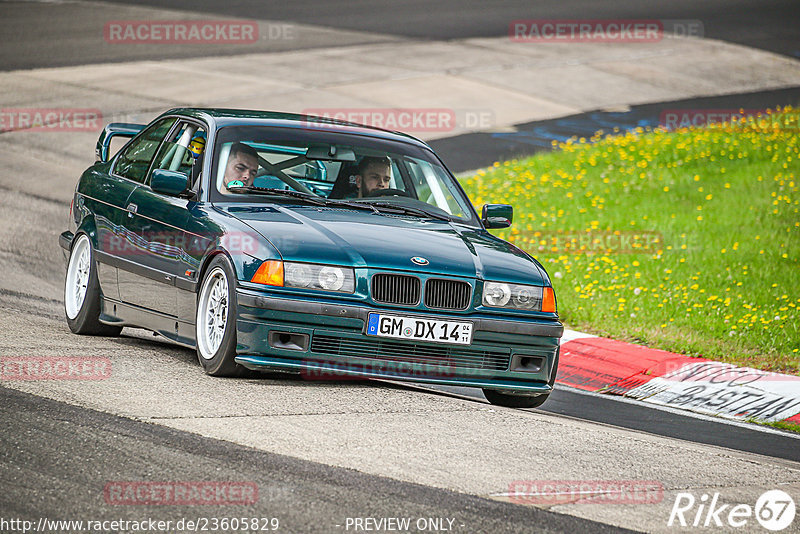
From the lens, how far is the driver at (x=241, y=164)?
770 centimetres

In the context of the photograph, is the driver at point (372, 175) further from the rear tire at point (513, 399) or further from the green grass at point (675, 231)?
the green grass at point (675, 231)

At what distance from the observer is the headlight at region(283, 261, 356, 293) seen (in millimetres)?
6668

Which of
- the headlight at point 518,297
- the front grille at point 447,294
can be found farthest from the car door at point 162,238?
the headlight at point 518,297

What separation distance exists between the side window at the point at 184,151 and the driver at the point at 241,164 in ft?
0.66

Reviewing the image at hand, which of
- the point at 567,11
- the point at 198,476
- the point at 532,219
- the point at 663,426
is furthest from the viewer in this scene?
the point at 567,11

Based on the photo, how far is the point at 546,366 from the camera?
7.20 metres

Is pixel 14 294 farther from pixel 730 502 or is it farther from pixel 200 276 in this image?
pixel 730 502

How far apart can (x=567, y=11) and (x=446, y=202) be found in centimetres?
2841

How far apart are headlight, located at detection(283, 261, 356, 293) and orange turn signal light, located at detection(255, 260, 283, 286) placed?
6 centimetres

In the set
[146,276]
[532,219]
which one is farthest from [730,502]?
[532,219]

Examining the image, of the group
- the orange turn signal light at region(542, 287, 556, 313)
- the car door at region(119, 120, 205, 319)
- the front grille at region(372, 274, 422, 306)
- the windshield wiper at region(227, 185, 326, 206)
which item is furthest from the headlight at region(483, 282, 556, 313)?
the car door at region(119, 120, 205, 319)

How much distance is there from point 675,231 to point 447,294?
770cm

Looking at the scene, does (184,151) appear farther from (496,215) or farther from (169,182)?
(496,215)

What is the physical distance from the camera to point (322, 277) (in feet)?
22.0
